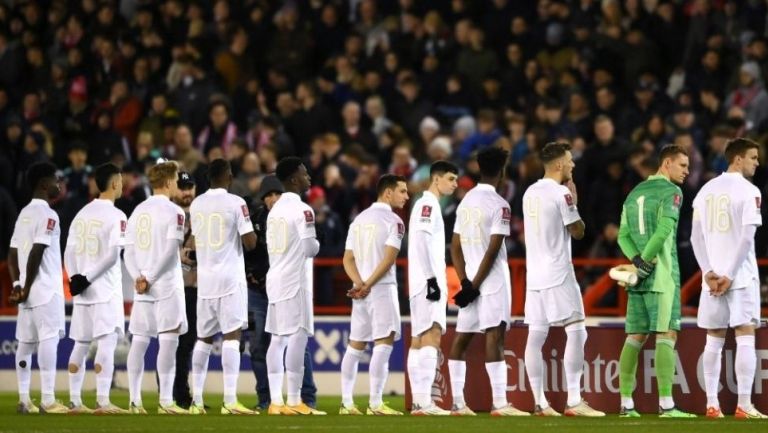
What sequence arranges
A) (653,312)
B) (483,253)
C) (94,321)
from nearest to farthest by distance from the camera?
(653,312) → (483,253) → (94,321)

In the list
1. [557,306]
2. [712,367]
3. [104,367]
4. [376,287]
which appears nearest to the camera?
[712,367]

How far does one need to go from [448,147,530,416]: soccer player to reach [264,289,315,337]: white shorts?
1.36 m

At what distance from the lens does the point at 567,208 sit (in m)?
15.5

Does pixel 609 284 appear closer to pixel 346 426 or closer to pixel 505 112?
pixel 505 112

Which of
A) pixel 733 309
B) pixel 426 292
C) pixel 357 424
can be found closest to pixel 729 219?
pixel 733 309

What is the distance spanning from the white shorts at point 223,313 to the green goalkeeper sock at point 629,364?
342 centimetres

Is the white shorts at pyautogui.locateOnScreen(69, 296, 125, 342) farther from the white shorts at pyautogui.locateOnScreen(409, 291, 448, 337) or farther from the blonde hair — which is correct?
the white shorts at pyautogui.locateOnScreen(409, 291, 448, 337)

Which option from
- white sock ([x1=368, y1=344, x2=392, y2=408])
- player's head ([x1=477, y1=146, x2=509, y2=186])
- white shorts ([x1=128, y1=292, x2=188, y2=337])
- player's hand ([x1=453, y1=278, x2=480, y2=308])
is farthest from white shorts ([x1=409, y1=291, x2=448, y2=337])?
white shorts ([x1=128, y1=292, x2=188, y2=337])

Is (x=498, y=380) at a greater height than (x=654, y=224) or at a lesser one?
lesser

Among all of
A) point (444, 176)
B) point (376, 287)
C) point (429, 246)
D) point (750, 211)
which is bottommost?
point (376, 287)

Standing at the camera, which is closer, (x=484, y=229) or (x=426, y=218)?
(x=484, y=229)

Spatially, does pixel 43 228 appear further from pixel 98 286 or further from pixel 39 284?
pixel 98 286

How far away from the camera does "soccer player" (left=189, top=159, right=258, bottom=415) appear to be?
16.3 metres

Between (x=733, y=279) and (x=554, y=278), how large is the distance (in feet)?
4.93
